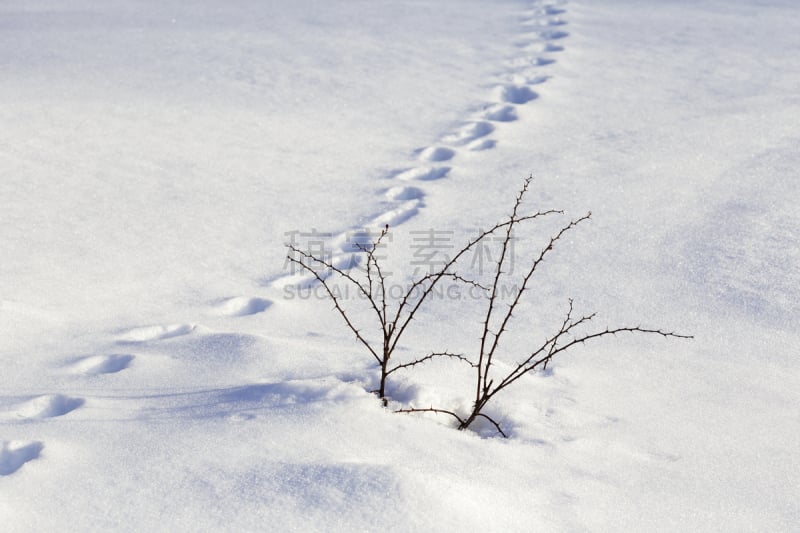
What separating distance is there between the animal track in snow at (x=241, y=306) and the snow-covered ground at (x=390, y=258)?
0.5 inches

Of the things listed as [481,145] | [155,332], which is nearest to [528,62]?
[481,145]

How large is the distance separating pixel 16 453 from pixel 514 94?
3790mm

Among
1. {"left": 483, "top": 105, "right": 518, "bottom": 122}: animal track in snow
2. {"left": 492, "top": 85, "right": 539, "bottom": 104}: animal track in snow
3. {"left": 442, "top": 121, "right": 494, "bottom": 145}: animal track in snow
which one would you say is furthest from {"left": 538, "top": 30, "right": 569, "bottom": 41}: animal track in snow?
{"left": 442, "top": 121, "right": 494, "bottom": 145}: animal track in snow

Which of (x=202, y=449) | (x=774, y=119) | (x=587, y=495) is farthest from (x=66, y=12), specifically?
(x=587, y=495)

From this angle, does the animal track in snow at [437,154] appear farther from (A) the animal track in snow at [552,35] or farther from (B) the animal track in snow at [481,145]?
(A) the animal track in snow at [552,35]

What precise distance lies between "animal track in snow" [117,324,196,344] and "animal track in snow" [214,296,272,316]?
18 centimetres

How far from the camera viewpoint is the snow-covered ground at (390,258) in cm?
158

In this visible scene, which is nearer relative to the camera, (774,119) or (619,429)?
(619,429)

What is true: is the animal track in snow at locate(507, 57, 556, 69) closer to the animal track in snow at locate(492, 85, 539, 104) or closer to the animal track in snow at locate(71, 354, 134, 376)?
the animal track in snow at locate(492, 85, 539, 104)

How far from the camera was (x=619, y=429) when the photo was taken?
187 centimetres

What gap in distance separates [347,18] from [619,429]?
5.22 metres

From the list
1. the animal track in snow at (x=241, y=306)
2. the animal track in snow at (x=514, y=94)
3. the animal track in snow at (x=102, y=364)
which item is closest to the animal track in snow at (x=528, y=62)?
the animal track in snow at (x=514, y=94)

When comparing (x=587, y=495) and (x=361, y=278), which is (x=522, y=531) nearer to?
(x=587, y=495)

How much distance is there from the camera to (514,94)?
15.9 ft
